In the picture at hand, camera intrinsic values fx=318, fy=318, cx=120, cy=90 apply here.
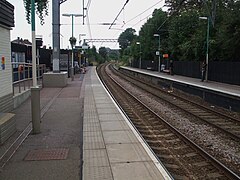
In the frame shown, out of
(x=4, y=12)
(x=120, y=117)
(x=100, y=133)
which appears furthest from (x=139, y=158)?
(x=4, y=12)

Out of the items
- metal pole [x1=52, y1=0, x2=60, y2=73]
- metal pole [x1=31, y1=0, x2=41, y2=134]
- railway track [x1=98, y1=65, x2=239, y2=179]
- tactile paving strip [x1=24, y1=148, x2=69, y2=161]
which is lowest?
railway track [x1=98, y1=65, x2=239, y2=179]

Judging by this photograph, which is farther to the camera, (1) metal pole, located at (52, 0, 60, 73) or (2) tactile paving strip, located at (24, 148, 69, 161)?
(1) metal pole, located at (52, 0, 60, 73)

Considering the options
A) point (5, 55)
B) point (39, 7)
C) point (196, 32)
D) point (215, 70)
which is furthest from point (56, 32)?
point (196, 32)

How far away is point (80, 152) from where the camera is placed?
6984 millimetres

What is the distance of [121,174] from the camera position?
549 centimetres

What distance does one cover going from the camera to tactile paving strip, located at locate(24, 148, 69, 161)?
655 centimetres

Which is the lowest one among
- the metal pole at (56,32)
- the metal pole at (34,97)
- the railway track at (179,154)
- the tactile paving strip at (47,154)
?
the railway track at (179,154)

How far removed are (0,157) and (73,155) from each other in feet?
4.94

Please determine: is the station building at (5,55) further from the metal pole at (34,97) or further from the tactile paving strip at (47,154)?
the tactile paving strip at (47,154)

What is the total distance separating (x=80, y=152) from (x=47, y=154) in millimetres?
707

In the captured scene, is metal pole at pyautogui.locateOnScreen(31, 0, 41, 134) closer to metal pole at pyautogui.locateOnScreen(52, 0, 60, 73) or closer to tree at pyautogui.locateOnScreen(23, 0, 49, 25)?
tree at pyautogui.locateOnScreen(23, 0, 49, 25)

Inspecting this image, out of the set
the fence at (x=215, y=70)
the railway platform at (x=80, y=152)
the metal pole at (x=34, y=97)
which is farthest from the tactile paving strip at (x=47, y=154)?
the fence at (x=215, y=70)

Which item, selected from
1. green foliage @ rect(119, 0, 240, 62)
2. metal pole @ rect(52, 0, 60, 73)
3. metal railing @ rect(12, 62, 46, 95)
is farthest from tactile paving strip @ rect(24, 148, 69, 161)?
green foliage @ rect(119, 0, 240, 62)

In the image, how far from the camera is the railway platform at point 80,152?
559 cm
